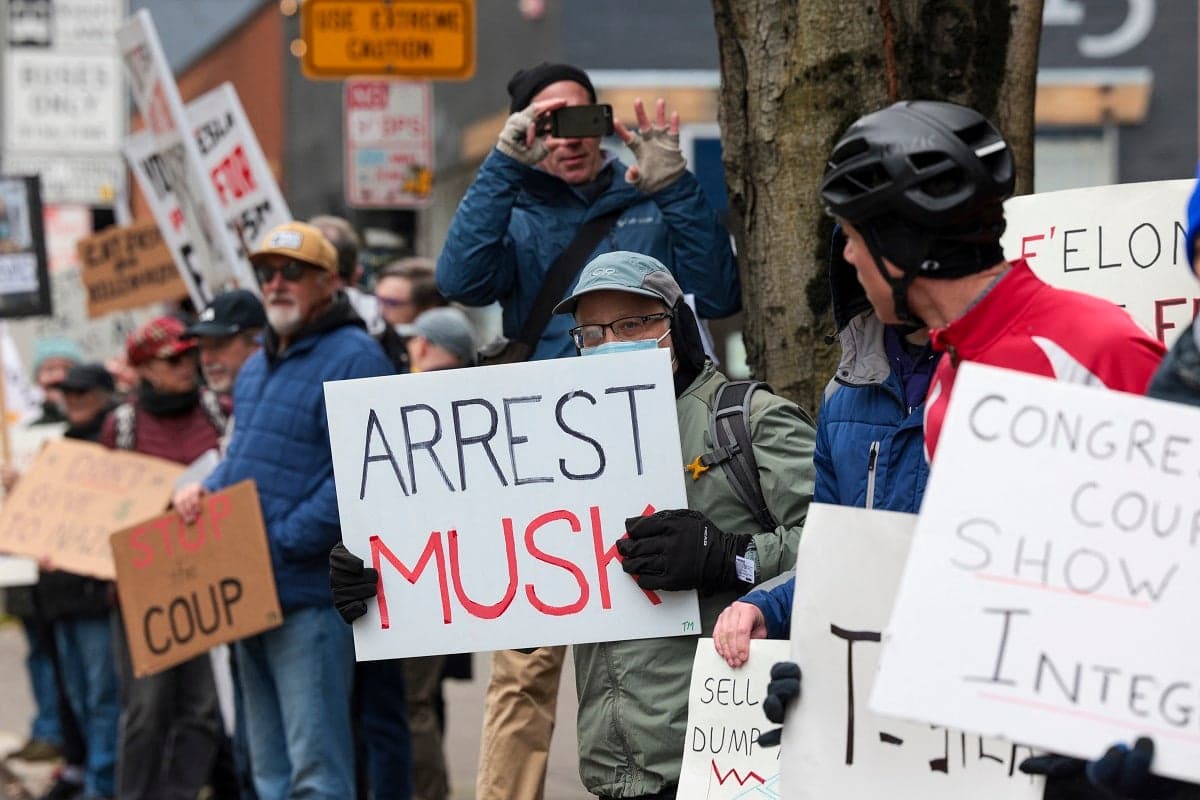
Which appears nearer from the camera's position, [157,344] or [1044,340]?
[1044,340]

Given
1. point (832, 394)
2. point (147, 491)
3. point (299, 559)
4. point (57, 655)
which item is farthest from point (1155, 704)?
point (57, 655)

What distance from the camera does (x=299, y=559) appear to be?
255 inches

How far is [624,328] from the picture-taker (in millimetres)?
4457

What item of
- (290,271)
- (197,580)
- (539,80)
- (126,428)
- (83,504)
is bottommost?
(83,504)

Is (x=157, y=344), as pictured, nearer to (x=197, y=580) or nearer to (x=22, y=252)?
(x=197, y=580)

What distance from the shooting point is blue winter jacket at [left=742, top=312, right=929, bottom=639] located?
3.45 meters

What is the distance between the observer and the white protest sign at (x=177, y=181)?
8.55 meters

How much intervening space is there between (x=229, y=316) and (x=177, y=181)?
1629mm

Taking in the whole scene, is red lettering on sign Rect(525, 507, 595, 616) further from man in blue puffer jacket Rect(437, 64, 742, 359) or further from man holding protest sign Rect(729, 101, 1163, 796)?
man in blue puffer jacket Rect(437, 64, 742, 359)

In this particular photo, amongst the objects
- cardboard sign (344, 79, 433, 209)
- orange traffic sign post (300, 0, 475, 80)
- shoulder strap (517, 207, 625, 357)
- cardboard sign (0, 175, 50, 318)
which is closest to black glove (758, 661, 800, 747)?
shoulder strap (517, 207, 625, 357)

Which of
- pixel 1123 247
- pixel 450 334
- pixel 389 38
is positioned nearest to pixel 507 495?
pixel 1123 247

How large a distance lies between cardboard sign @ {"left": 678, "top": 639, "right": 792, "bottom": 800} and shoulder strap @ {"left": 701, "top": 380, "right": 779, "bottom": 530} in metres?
0.45

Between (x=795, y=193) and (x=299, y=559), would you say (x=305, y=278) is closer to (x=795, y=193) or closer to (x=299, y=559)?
(x=299, y=559)

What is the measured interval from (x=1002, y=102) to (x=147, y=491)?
460cm
